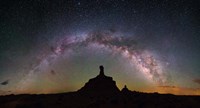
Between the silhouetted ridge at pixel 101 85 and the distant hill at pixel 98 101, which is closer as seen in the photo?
the distant hill at pixel 98 101

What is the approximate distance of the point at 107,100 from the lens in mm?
65250

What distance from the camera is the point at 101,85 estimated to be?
100750mm

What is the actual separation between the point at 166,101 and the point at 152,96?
5.44 metres

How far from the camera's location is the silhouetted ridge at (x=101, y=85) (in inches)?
3865

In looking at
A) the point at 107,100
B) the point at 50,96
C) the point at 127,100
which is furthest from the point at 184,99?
the point at 50,96

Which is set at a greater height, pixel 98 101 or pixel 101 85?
pixel 101 85

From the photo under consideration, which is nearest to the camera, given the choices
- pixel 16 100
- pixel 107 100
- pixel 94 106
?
pixel 94 106

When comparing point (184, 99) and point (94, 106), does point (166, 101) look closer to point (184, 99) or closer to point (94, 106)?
point (184, 99)

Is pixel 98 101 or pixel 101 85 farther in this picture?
pixel 101 85

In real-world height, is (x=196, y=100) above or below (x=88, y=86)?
below

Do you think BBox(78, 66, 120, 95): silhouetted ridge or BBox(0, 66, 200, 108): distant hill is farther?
BBox(78, 66, 120, 95): silhouetted ridge

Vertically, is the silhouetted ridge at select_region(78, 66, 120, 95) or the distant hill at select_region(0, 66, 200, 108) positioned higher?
the silhouetted ridge at select_region(78, 66, 120, 95)

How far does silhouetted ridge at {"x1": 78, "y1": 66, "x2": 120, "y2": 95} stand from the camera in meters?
98.2

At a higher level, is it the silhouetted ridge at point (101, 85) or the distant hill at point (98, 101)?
the silhouetted ridge at point (101, 85)
